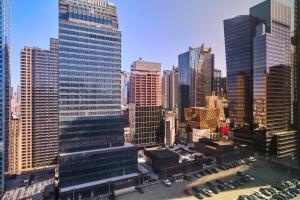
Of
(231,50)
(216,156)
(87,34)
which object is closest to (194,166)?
(216,156)

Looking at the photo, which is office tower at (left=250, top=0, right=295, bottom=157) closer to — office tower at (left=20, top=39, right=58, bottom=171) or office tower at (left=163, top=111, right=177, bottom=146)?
office tower at (left=163, top=111, right=177, bottom=146)

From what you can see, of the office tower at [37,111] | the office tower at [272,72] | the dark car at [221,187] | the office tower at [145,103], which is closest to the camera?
the dark car at [221,187]

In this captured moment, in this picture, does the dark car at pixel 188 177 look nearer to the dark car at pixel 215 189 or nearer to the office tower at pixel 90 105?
the dark car at pixel 215 189

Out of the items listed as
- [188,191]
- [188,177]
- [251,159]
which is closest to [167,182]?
[188,177]

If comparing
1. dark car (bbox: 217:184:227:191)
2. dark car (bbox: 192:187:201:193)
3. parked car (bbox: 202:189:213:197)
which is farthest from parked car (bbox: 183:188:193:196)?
dark car (bbox: 217:184:227:191)

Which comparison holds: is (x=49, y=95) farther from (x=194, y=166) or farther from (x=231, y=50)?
(x=231, y=50)

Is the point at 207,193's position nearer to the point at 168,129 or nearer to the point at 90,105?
the point at 90,105

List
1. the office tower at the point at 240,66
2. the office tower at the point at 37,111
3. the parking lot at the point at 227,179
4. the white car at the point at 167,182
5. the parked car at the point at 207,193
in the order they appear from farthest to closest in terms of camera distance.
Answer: the office tower at the point at 240,66 → the office tower at the point at 37,111 → the white car at the point at 167,182 → the parking lot at the point at 227,179 → the parked car at the point at 207,193

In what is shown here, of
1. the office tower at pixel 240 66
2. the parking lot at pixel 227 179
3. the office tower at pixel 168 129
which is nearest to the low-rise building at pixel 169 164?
the parking lot at pixel 227 179
